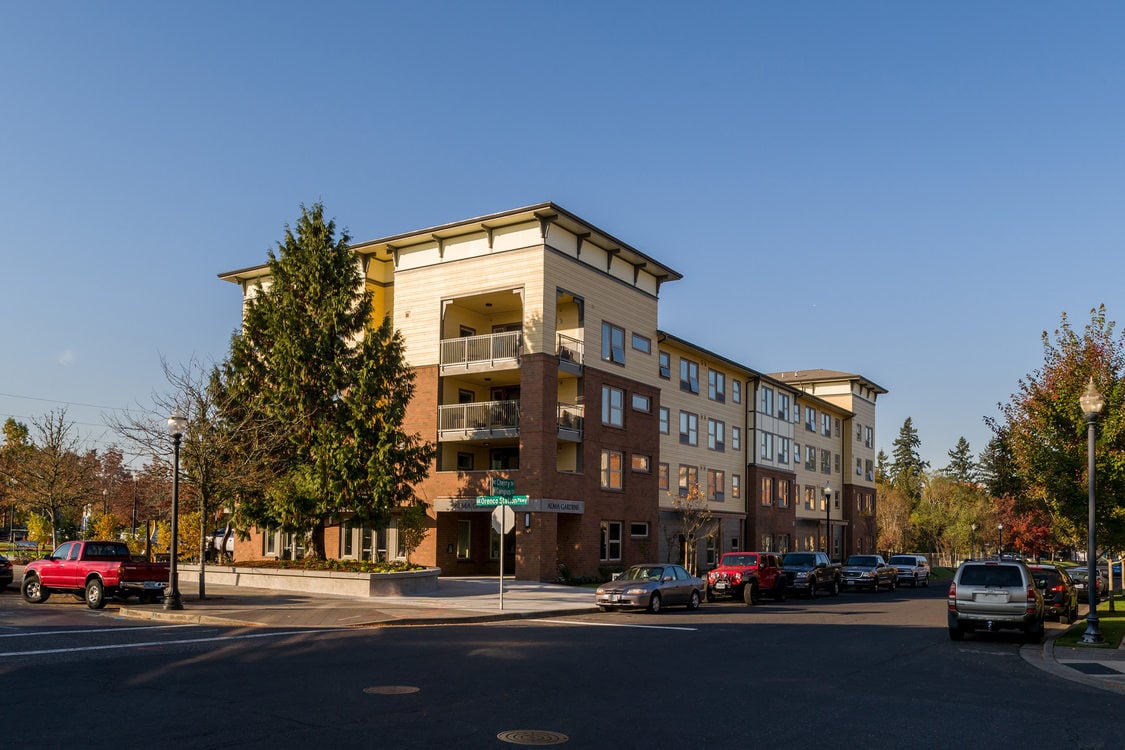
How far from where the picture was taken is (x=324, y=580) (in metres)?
28.6

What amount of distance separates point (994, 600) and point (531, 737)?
1407 centimetres

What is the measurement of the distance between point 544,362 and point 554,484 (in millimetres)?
4716

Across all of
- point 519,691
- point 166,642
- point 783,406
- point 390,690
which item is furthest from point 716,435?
point 390,690

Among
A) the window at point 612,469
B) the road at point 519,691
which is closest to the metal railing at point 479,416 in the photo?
the window at point 612,469

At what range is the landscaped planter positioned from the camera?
27.9 m

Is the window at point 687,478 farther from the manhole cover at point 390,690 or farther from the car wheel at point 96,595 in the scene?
the manhole cover at point 390,690

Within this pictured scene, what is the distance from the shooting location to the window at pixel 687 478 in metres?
47.9

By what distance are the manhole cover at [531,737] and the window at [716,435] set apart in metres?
42.5

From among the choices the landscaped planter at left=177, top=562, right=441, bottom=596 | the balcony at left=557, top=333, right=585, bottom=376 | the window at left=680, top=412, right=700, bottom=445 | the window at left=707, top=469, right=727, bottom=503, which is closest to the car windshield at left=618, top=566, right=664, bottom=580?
the landscaped planter at left=177, top=562, right=441, bottom=596

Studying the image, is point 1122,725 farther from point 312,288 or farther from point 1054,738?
point 312,288

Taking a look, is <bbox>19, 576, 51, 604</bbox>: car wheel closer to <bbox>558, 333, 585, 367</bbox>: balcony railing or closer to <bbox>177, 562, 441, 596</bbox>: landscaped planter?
<bbox>177, 562, 441, 596</bbox>: landscaped planter

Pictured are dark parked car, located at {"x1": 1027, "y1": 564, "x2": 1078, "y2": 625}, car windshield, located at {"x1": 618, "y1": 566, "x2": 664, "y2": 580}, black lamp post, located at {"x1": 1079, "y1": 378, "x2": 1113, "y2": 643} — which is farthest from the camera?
car windshield, located at {"x1": 618, "y1": 566, "x2": 664, "y2": 580}

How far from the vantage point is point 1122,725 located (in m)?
10.6

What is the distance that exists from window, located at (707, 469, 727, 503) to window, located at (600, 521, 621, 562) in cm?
1086
